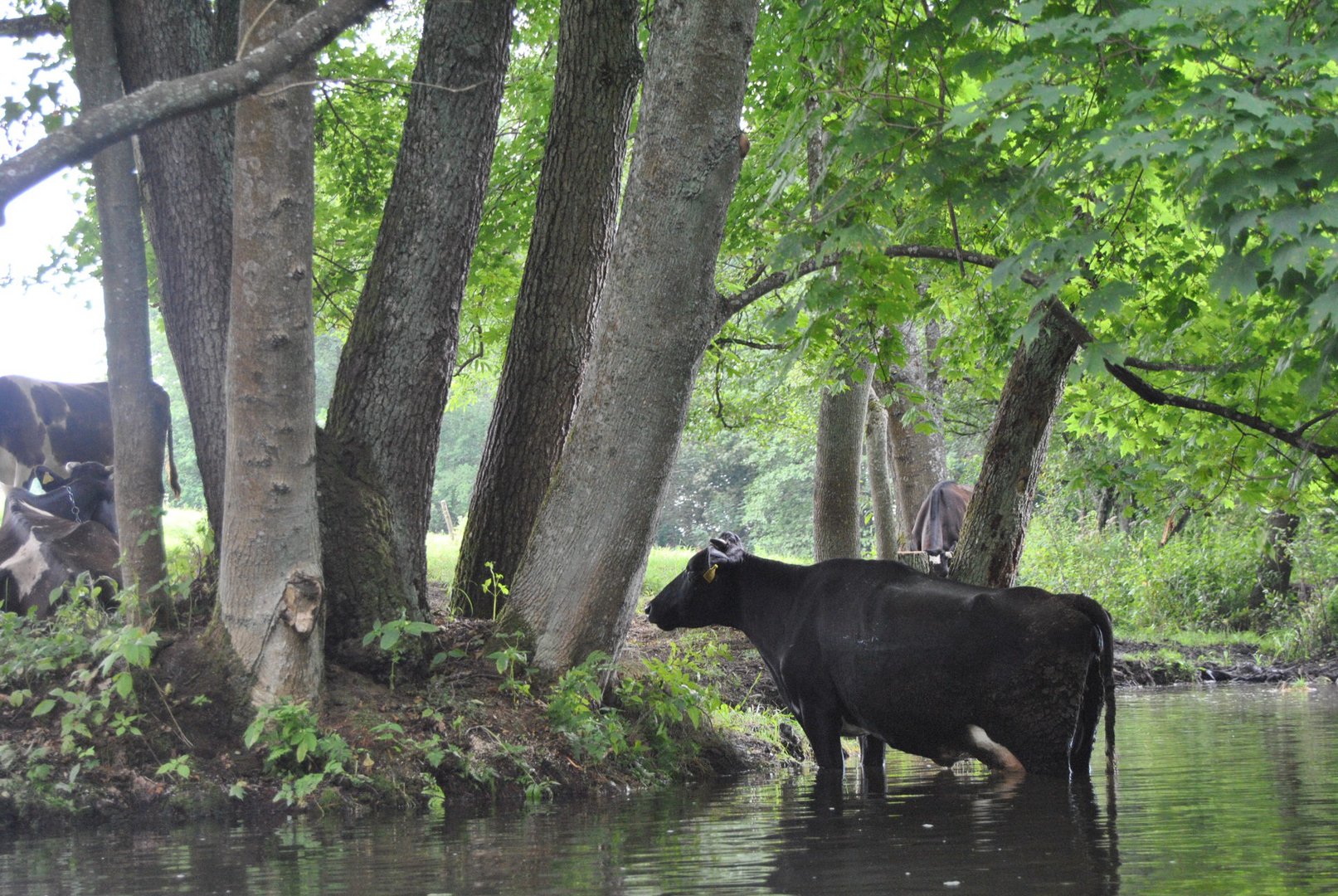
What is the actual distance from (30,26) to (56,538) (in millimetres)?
4049

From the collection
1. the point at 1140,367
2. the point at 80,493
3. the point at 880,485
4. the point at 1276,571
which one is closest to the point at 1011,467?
the point at 1140,367

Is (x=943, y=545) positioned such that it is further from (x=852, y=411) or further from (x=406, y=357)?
(x=406, y=357)

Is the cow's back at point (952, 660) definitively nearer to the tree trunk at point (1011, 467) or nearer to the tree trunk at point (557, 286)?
the tree trunk at point (1011, 467)

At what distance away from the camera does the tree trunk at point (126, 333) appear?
8.03 meters

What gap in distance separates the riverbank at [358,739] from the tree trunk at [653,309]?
732 mm

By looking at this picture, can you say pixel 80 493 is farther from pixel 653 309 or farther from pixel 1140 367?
pixel 1140 367

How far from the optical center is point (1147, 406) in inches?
428

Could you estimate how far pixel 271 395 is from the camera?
24.1 feet

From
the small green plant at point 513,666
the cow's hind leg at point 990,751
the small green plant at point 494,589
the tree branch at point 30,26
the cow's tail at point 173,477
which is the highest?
the tree branch at point 30,26

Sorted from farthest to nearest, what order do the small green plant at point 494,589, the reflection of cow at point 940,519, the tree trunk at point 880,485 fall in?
the tree trunk at point 880,485 → the reflection of cow at point 940,519 → the small green plant at point 494,589

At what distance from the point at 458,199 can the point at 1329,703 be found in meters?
10.2

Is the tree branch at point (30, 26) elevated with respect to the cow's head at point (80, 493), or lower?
elevated

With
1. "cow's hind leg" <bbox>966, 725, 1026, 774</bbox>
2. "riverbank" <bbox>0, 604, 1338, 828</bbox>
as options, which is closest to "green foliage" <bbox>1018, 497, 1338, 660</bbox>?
"cow's hind leg" <bbox>966, 725, 1026, 774</bbox>

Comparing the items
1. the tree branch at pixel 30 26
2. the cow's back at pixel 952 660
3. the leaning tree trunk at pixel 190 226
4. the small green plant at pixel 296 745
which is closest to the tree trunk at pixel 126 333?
the leaning tree trunk at pixel 190 226
